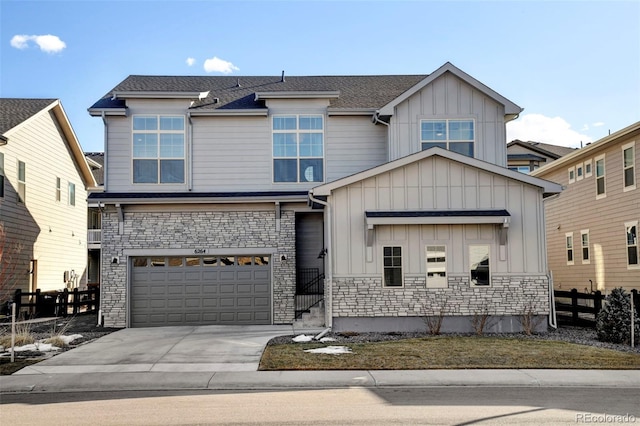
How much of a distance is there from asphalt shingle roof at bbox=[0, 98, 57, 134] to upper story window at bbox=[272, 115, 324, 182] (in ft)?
34.9

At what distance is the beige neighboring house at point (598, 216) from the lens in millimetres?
21812

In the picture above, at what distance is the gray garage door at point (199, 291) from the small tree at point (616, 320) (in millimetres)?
9943

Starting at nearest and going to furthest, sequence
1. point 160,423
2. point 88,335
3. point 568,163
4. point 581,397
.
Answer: point 160,423
point 581,397
point 88,335
point 568,163

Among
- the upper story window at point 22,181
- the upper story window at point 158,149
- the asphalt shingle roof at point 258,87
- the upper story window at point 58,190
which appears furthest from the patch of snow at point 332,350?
the upper story window at point 58,190

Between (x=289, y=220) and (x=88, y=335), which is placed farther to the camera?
(x=289, y=220)

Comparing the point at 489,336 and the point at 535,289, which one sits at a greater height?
the point at 535,289

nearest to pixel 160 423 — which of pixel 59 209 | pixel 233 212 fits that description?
pixel 233 212

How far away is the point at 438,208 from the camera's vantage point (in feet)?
58.5

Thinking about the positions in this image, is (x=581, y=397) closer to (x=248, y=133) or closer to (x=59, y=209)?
(x=248, y=133)

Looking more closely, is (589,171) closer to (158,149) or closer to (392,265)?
(392,265)

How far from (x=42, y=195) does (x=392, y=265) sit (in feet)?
55.2

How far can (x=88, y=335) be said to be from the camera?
17.8 m

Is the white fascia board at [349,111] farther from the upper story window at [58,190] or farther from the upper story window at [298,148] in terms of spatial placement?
the upper story window at [58,190]

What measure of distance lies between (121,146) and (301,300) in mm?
7794
